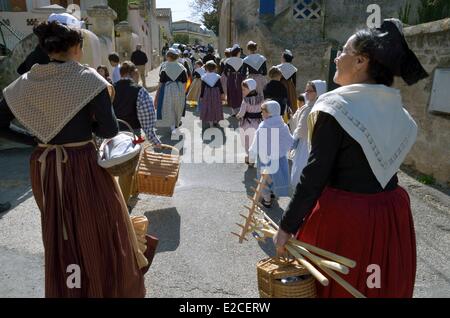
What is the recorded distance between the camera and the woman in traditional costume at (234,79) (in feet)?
34.0

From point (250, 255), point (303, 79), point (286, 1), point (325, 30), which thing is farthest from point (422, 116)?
point (286, 1)

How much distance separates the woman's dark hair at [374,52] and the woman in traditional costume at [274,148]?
112 inches

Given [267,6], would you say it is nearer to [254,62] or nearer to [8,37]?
[254,62]

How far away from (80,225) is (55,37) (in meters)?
1.07

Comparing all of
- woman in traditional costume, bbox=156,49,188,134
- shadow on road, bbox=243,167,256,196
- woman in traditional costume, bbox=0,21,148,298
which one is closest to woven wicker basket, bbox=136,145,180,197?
shadow on road, bbox=243,167,256,196

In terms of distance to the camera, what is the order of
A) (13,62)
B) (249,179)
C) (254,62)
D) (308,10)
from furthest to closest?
1. (308,10)
2. (254,62)
3. (13,62)
4. (249,179)

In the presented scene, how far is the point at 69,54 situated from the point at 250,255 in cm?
241

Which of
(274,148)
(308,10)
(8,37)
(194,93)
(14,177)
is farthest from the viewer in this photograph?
(308,10)

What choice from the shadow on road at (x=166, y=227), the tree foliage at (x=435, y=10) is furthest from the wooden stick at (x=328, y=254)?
the tree foliage at (x=435, y=10)

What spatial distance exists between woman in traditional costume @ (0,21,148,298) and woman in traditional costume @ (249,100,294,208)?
265 centimetres

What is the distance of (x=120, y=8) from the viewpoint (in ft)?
65.1

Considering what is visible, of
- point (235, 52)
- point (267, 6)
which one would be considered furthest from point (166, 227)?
point (267, 6)

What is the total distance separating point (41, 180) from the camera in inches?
92.0

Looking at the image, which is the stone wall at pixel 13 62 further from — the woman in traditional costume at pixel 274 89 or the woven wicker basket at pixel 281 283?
A: the woven wicker basket at pixel 281 283
